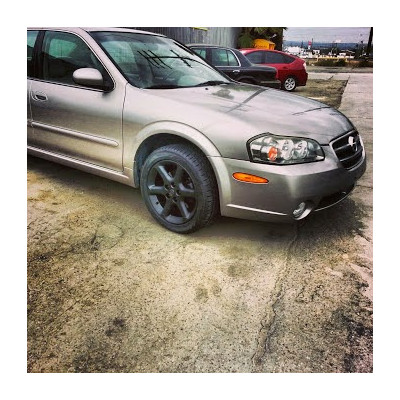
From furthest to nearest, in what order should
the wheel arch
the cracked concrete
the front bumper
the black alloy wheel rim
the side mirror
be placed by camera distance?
the side mirror < the black alloy wheel rim < the wheel arch < the front bumper < the cracked concrete

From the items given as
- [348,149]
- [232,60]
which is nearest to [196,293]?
[348,149]

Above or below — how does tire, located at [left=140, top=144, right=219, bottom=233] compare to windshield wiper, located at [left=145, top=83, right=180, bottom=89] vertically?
below

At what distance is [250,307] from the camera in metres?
1.76

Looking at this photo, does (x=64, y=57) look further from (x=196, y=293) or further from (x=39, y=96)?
(x=196, y=293)

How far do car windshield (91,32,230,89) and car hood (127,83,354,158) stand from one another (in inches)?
6.1

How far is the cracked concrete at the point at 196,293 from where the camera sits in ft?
4.92

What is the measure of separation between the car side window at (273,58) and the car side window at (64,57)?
7.69 metres

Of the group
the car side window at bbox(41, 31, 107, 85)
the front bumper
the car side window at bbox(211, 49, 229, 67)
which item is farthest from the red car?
the front bumper

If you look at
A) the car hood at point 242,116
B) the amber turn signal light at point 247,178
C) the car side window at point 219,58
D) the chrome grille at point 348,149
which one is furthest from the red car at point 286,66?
the amber turn signal light at point 247,178

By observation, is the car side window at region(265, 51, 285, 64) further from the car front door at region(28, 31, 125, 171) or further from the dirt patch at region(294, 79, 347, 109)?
the car front door at region(28, 31, 125, 171)

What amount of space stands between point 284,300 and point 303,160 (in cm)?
76

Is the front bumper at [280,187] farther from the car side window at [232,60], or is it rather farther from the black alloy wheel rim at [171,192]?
the car side window at [232,60]

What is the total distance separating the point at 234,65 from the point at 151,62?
4.25 m

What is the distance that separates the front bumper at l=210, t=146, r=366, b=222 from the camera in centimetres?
194
